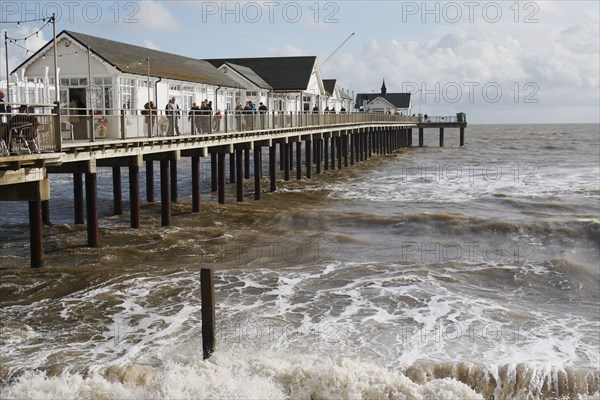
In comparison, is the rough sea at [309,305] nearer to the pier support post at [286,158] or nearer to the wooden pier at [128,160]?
the wooden pier at [128,160]

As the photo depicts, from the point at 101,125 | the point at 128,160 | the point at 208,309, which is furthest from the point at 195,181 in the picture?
the point at 208,309

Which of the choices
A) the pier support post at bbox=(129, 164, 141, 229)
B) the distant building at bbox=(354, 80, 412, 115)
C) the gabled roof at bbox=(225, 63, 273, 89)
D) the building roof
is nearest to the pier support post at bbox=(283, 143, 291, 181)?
the gabled roof at bbox=(225, 63, 273, 89)

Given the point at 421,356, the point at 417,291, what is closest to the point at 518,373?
the point at 421,356

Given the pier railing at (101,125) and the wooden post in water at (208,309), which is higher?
the pier railing at (101,125)

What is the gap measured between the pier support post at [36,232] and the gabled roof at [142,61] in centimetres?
747

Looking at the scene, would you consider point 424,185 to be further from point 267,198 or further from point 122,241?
point 122,241

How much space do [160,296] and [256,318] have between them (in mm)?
2346

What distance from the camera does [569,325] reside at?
12.8m

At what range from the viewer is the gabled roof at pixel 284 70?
1762 inches

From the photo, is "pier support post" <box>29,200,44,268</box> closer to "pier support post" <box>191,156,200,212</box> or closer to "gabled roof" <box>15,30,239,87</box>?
"gabled roof" <box>15,30,239,87</box>

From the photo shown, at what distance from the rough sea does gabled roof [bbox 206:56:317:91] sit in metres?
19.6

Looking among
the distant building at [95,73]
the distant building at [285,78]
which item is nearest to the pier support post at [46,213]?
the distant building at [95,73]

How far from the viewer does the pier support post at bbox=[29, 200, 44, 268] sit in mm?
14562

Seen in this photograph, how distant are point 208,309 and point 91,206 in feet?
25.8
